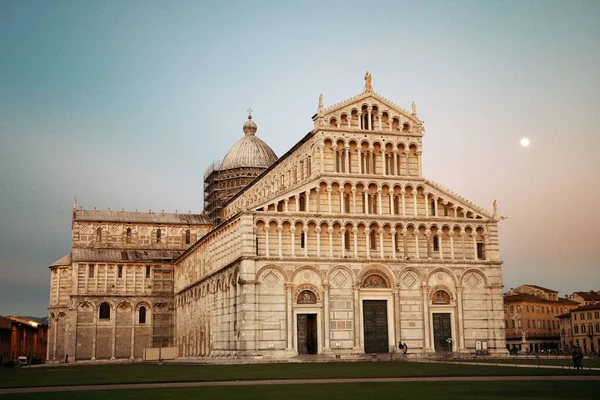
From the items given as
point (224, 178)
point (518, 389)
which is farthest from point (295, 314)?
point (224, 178)

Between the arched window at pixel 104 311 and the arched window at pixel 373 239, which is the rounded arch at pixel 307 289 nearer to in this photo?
the arched window at pixel 373 239

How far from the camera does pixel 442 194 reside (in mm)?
63375

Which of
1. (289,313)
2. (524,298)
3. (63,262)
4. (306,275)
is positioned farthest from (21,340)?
(524,298)

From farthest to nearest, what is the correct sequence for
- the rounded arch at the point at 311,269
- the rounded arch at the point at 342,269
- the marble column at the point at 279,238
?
the rounded arch at the point at 342,269 < the marble column at the point at 279,238 < the rounded arch at the point at 311,269

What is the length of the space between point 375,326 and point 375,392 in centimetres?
3522

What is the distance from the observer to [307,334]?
194 ft

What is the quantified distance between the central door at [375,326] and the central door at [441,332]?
4184mm

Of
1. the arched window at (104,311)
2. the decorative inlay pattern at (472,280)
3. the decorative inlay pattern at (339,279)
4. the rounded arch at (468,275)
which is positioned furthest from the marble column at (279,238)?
the arched window at (104,311)

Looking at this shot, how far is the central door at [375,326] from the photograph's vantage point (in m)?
60.2

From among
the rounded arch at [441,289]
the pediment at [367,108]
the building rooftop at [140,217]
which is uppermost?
the pediment at [367,108]

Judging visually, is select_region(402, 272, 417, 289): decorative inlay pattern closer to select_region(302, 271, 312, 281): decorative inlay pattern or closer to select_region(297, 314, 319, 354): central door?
select_region(302, 271, 312, 281): decorative inlay pattern

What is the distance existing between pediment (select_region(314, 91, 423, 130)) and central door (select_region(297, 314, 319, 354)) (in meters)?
15.6

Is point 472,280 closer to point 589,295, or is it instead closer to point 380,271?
point 380,271

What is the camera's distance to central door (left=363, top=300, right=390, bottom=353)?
6022 centimetres
